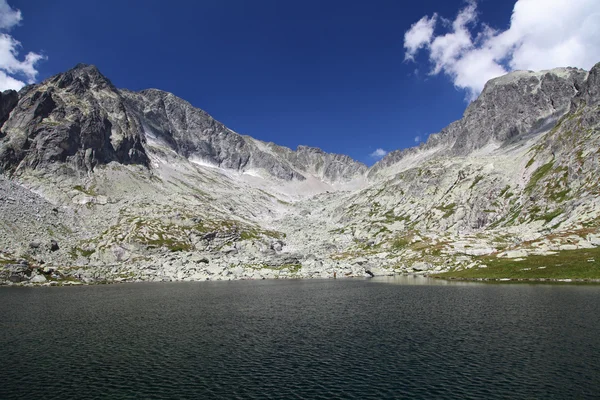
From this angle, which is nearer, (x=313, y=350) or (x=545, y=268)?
(x=313, y=350)

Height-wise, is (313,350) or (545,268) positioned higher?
(545,268)

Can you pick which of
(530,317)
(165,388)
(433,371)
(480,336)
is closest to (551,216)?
(530,317)

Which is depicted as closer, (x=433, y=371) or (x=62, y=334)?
(x=433, y=371)

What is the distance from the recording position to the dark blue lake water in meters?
32.5

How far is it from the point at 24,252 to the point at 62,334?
148626 millimetres

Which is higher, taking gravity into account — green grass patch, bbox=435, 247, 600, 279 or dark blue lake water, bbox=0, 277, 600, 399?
green grass patch, bbox=435, 247, 600, 279

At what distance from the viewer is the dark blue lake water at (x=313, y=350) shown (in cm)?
3250

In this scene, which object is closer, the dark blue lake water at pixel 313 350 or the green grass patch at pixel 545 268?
the dark blue lake water at pixel 313 350

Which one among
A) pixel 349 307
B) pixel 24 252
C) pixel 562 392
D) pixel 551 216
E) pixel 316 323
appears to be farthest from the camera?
pixel 551 216

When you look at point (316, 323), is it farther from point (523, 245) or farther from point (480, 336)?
point (523, 245)

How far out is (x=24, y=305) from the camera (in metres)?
85.3

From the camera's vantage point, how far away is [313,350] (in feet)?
148

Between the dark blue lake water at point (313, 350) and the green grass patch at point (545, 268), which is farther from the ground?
the green grass patch at point (545, 268)

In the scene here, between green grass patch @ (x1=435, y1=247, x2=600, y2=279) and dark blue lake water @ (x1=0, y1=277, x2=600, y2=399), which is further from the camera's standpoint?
green grass patch @ (x1=435, y1=247, x2=600, y2=279)
